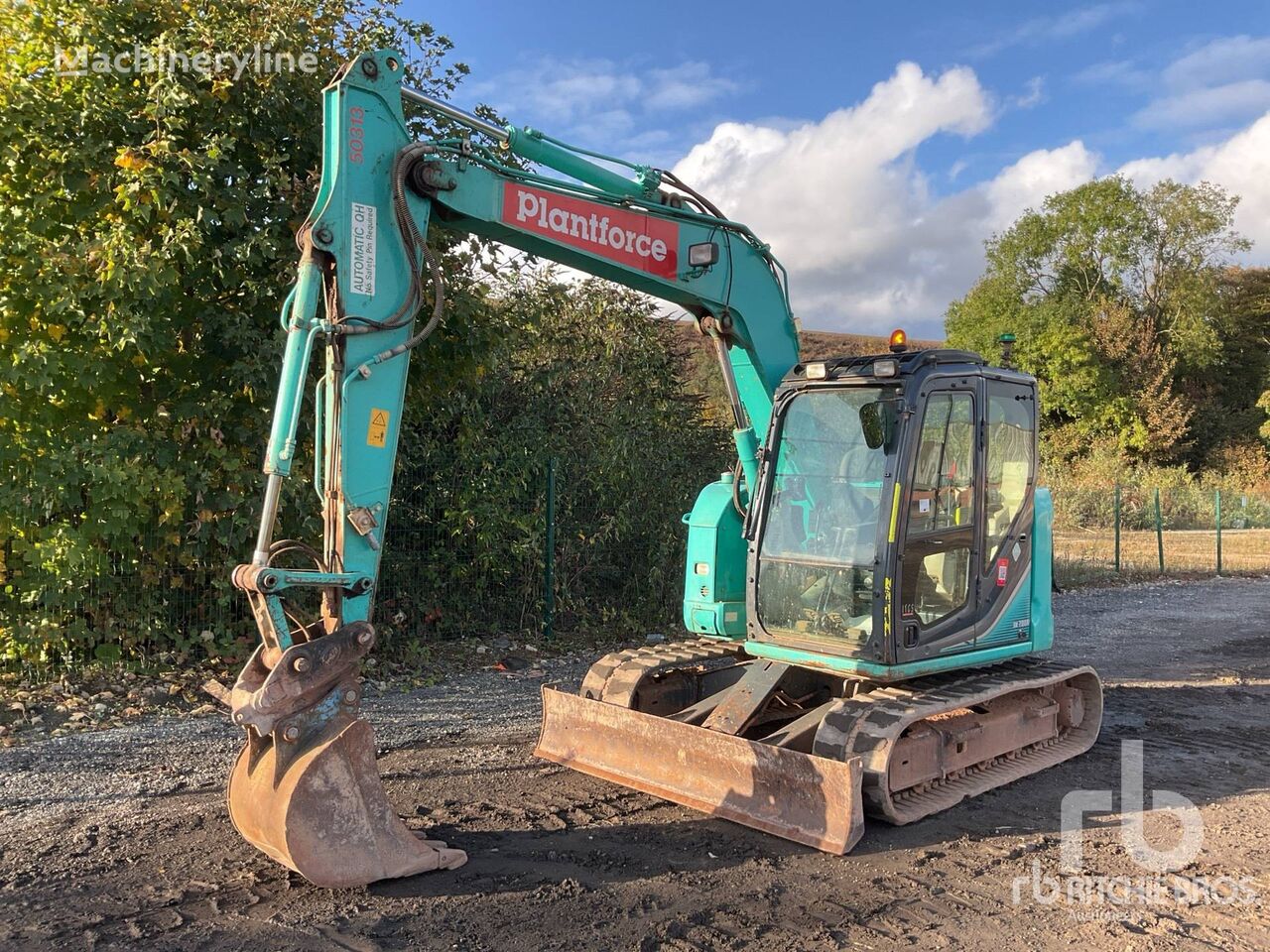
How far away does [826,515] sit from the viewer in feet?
18.2

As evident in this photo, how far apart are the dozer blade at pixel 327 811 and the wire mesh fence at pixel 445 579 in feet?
12.8

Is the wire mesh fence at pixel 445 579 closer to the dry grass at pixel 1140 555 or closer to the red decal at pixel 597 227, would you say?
the red decal at pixel 597 227

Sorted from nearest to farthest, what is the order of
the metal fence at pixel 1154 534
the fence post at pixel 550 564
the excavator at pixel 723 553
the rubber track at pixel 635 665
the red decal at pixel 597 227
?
the excavator at pixel 723 553
the red decal at pixel 597 227
the rubber track at pixel 635 665
the fence post at pixel 550 564
the metal fence at pixel 1154 534

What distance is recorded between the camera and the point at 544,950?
3.62m

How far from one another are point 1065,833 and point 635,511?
242 inches

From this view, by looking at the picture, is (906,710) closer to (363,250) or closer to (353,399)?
(353,399)

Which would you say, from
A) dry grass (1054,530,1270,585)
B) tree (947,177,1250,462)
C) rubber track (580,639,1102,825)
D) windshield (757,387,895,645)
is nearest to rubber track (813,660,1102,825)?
rubber track (580,639,1102,825)

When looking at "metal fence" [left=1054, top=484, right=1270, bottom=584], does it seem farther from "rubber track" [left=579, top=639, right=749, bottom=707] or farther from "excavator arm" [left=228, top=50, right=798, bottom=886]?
"excavator arm" [left=228, top=50, right=798, bottom=886]

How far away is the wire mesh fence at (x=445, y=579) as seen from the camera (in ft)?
24.4

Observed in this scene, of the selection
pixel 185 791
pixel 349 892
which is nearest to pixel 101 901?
pixel 349 892

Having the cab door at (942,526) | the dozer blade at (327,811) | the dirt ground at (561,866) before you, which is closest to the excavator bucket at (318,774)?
the dozer blade at (327,811)

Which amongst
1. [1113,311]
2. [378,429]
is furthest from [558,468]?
[1113,311]

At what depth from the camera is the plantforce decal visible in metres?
4.36

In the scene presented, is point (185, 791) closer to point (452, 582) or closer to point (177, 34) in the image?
point (452, 582)
